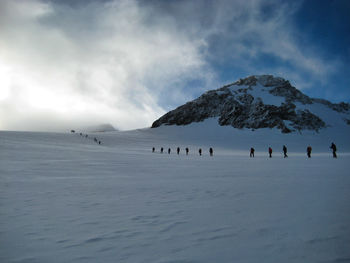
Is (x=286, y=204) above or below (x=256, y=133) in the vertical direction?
below

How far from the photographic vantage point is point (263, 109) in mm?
81625

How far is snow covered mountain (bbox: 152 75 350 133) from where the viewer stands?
253 feet

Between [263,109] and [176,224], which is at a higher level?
[263,109]

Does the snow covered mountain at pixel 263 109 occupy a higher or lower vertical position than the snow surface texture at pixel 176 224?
higher

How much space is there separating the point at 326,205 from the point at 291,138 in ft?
231

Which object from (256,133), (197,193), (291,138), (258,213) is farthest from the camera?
(256,133)

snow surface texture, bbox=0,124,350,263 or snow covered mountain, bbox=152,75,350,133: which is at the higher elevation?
snow covered mountain, bbox=152,75,350,133

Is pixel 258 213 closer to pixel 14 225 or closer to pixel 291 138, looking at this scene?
pixel 14 225

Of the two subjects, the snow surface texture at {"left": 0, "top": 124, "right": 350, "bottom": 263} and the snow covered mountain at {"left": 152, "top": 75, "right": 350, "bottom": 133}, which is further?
the snow covered mountain at {"left": 152, "top": 75, "right": 350, "bottom": 133}

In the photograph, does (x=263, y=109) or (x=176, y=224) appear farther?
(x=263, y=109)

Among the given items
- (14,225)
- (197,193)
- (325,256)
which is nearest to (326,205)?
(325,256)

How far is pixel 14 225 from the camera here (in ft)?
12.1

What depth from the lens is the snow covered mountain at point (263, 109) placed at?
77250 millimetres

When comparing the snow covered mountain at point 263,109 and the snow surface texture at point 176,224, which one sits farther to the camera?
the snow covered mountain at point 263,109
